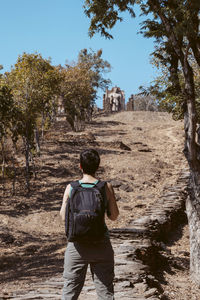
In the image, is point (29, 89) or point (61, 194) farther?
point (29, 89)

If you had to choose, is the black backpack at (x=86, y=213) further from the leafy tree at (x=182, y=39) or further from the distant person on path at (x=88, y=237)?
the leafy tree at (x=182, y=39)

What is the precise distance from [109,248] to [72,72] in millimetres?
30046

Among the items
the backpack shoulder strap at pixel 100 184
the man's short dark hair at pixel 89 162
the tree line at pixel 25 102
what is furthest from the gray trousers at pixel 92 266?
the tree line at pixel 25 102

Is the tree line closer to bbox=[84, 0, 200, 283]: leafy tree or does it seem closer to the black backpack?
bbox=[84, 0, 200, 283]: leafy tree

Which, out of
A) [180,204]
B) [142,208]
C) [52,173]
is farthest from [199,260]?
[52,173]

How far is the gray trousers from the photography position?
3422 mm

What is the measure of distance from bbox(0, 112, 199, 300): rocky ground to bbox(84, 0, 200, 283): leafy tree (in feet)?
5.31

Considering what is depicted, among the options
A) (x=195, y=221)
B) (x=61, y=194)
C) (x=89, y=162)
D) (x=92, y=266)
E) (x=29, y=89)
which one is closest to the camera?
(x=92, y=266)

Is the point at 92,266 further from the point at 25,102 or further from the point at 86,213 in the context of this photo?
the point at 25,102

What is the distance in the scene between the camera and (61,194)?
16719 millimetres

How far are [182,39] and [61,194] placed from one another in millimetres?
10805

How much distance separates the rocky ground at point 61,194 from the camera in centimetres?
819

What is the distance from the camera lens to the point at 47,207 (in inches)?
596

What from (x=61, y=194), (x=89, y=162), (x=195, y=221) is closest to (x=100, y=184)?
(x=89, y=162)
